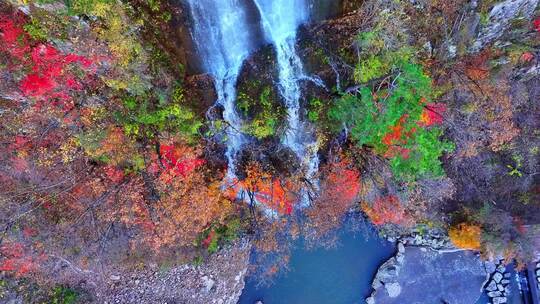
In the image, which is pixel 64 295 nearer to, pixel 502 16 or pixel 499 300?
pixel 502 16

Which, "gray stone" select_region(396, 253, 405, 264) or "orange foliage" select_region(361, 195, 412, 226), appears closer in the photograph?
"orange foliage" select_region(361, 195, 412, 226)

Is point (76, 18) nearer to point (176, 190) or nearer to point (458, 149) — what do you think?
point (176, 190)

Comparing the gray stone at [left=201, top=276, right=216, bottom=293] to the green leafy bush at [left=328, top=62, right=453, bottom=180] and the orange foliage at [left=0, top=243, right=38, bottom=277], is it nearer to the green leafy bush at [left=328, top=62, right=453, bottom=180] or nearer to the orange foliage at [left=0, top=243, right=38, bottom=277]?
the orange foliage at [left=0, top=243, right=38, bottom=277]

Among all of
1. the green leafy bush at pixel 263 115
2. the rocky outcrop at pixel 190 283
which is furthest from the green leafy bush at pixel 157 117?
the rocky outcrop at pixel 190 283

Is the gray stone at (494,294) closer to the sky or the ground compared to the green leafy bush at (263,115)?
closer to the ground

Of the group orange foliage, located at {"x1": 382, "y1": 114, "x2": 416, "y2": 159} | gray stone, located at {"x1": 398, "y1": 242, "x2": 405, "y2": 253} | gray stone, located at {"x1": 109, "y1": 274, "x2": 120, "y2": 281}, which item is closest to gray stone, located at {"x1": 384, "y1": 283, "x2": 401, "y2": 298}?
gray stone, located at {"x1": 398, "y1": 242, "x2": 405, "y2": 253}

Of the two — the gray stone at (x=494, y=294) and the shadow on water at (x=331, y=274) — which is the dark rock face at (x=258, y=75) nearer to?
the shadow on water at (x=331, y=274)
